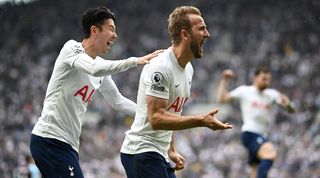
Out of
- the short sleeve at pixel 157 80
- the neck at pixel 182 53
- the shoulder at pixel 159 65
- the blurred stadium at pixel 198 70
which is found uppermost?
the neck at pixel 182 53

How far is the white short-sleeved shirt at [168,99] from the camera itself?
19.1ft

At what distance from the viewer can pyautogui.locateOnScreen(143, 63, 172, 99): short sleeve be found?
5703 mm

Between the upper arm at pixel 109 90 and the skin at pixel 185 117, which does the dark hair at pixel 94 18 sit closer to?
the upper arm at pixel 109 90

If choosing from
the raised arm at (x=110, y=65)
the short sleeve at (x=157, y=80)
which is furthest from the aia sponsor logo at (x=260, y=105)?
the short sleeve at (x=157, y=80)

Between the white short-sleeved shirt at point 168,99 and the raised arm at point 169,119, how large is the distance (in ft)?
0.46

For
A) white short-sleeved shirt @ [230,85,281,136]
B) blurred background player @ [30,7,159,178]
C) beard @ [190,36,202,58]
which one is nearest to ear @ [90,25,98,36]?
blurred background player @ [30,7,159,178]

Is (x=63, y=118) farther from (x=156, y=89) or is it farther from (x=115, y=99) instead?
(x=156, y=89)

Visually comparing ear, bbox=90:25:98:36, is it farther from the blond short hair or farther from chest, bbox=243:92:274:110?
chest, bbox=243:92:274:110

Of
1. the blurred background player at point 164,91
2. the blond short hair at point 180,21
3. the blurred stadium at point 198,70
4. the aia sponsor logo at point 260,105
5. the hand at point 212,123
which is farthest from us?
the blurred stadium at point 198,70

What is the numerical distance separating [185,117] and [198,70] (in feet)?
86.7

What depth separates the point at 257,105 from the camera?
12391mm

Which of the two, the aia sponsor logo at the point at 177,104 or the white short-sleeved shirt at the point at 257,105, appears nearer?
the aia sponsor logo at the point at 177,104

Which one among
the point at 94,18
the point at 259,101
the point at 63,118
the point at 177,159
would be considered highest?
the point at 94,18

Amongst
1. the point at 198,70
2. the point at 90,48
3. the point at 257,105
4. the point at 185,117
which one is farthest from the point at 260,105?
the point at 198,70
